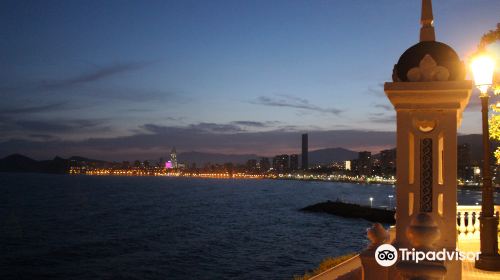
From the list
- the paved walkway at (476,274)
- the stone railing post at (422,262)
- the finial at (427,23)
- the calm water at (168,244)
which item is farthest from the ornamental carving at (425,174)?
the calm water at (168,244)

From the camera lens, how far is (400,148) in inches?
193

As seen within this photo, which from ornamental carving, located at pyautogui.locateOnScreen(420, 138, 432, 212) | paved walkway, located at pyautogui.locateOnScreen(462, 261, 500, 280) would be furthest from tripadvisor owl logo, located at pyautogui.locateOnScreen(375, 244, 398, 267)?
paved walkway, located at pyautogui.locateOnScreen(462, 261, 500, 280)

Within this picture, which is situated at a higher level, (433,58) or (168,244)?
(433,58)

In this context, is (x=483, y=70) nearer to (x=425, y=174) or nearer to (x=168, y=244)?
(x=425, y=174)

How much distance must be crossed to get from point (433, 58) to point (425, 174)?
3.84 ft

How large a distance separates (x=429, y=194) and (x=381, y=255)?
77 cm

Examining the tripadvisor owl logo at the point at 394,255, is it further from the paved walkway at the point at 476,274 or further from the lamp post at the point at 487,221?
the lamp post at the point at 487,221

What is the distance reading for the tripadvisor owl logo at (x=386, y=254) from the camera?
15.5 feet

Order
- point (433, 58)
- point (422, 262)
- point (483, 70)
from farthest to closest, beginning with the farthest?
1. point (483, 70)
2. point (433, 58)
3. point (422, 262)

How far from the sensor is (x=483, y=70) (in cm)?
862

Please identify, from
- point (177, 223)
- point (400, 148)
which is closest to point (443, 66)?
point (400, 148)

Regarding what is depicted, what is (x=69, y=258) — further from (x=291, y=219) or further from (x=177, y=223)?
(x=291, y=219)

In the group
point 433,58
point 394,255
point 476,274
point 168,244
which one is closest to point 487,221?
point 476,274

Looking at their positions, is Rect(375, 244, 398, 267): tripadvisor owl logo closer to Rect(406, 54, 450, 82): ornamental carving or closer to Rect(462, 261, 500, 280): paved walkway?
Rect(406, 54, 450, 82): ornamental carving
